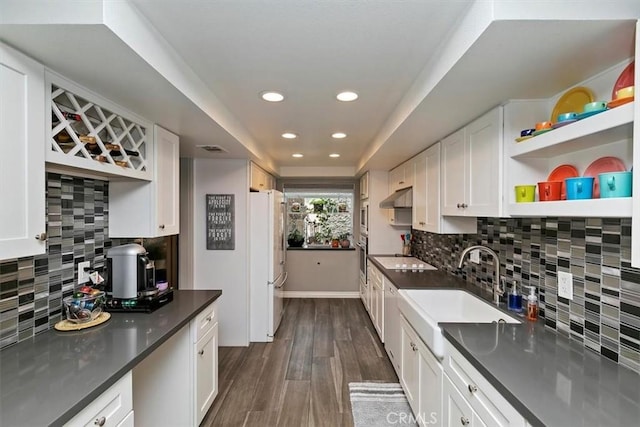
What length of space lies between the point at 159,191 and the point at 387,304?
2326mm

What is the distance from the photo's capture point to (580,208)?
4.00 feet

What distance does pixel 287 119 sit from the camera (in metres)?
2.74

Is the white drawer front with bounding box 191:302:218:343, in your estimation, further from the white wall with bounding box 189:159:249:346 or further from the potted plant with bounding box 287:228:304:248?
the potted plant with bounding box 287:228:304:248

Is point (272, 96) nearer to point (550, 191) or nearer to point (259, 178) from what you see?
point (550, 191)

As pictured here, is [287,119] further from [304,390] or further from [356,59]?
[304,390]

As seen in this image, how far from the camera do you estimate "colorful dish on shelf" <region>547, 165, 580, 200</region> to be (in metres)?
1.44

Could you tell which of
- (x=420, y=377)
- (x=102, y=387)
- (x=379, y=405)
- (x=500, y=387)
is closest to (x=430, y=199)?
(x=420, y=377)

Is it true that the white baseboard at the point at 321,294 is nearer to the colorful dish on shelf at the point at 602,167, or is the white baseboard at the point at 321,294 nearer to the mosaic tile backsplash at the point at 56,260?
the mosaic tile backsplash at the point at 56,260

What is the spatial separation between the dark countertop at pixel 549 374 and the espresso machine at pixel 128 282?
180cm

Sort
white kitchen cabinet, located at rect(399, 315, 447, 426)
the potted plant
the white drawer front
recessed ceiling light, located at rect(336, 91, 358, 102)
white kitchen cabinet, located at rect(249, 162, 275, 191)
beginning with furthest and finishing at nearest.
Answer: the potted plant
white kitchen cabinet, located at rect(249, 162, 275, 191)
recessed ceiling light, located at rect(336, 91, 358, 102)
the white drawer front
white kitchen cabinet, located at rect(399, 315, 447, 426)

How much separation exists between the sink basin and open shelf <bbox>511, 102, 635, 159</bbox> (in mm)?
955

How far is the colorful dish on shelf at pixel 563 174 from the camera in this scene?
4.72 feet

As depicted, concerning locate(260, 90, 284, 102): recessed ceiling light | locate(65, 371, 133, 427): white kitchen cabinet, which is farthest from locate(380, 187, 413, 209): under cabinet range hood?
locate(65, 371, 133, 427): white kitchen cabinet

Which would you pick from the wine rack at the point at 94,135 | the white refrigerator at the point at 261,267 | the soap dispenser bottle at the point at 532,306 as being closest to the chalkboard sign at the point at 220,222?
the white refrigerator at the point at 261,267
